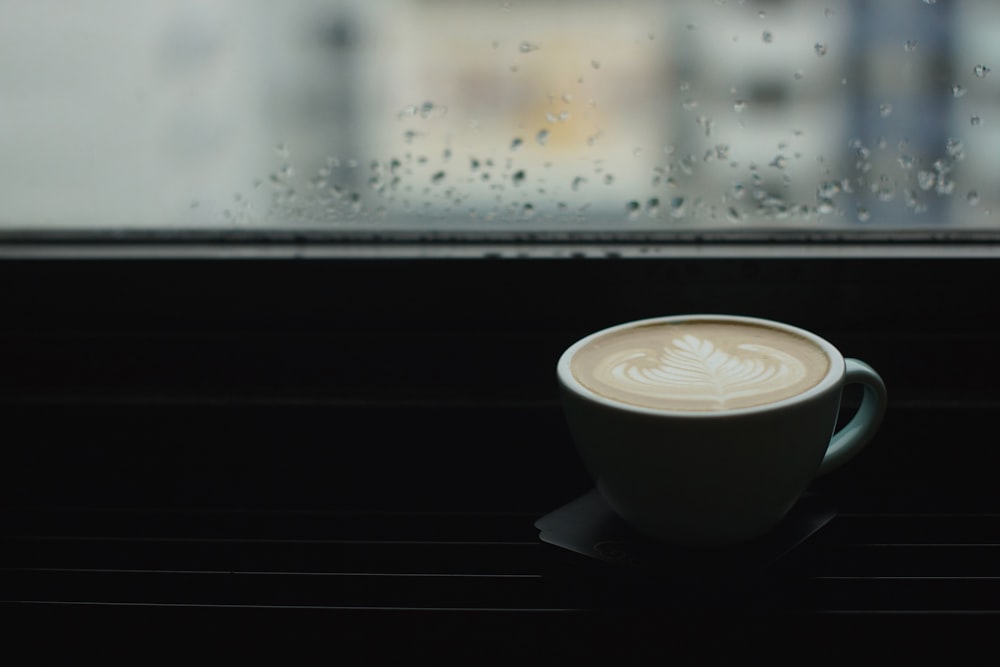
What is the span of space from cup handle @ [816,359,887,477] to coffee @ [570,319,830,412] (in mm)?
36

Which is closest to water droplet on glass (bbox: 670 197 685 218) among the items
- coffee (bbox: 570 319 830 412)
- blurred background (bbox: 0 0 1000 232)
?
blurred background (bbox: 0 0 1000 232)

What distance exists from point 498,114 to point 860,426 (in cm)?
32

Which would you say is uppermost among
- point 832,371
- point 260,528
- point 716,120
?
point 716,120

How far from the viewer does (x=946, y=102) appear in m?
0.61

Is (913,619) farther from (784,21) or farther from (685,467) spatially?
(784,21)

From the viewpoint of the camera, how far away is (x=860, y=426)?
0.51 meters

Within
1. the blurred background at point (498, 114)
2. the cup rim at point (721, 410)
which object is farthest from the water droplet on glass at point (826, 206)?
the cup rim at point (721, 410)

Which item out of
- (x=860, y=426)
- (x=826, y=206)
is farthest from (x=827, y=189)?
(x=860, y=426)

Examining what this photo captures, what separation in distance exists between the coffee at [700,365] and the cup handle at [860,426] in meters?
0.04

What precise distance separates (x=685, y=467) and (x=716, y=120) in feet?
0.96

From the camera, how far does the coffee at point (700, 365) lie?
0.45 meters

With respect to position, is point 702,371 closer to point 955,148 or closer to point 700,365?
point 700,365

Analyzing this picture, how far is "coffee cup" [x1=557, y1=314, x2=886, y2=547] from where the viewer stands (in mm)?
427

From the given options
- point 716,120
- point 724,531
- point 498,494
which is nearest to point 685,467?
point 724,531
